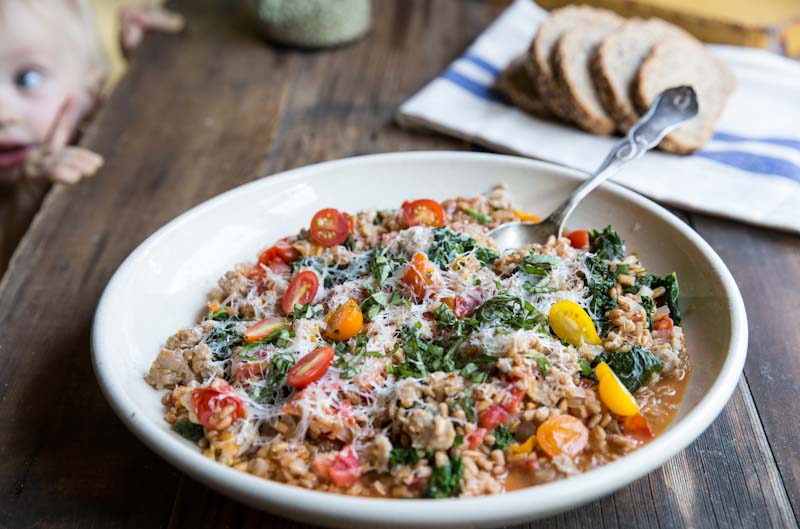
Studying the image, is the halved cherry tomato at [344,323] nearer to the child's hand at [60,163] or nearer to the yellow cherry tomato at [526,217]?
the yellow cherry tomato at [526,217]

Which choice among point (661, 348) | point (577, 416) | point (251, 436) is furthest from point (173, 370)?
point (661, 348)

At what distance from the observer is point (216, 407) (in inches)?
97.6

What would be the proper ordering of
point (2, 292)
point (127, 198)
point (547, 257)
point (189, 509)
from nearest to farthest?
point (189, 509) → point (547, 257) → point (2, 292) → point (127, 198)

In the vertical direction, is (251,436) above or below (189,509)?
above

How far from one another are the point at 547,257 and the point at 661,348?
0.57m

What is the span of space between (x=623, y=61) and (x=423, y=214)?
232 centimetres

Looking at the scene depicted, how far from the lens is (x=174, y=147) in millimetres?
4914

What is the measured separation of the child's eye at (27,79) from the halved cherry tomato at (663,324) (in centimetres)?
445

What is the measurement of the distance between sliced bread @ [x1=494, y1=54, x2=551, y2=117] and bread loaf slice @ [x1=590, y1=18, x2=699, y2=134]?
15.5 inches

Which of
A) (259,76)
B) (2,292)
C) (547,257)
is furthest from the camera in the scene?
(259,76)

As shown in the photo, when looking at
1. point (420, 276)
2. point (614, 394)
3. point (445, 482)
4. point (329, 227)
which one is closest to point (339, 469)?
point (445, 482)

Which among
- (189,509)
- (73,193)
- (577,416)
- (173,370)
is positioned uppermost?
(577,416)

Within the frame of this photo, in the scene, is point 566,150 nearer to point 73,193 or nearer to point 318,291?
point 318,291

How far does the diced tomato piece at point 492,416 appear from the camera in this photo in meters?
2.44
